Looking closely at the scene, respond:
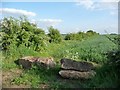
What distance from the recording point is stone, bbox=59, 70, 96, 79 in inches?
233

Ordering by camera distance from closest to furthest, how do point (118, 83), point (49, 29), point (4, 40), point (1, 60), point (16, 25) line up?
point (118, 83), point (1, 60), point (4, 40), point (16, 25), point (49, 29)

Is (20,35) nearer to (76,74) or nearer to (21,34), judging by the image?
(21,34)

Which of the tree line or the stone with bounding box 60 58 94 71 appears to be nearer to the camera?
the stone with bounding box 60 58 94 71

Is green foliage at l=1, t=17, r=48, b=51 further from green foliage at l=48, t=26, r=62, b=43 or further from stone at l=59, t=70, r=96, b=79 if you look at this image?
green foliage at l=48, t=26, r=62, b=43

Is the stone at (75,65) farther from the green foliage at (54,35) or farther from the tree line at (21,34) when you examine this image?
the green foliage at (54,35)

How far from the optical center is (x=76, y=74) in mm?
5984

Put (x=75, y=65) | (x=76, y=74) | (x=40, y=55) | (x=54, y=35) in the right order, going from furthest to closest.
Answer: (x=54, y=35) → (x=40, y=55) → (x=75, y=65) → (x=76, y=74)

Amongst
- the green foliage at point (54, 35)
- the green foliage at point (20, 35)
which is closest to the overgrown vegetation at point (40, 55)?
the green foliage at point (20, 35)

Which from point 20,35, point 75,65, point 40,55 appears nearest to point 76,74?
point 75,65

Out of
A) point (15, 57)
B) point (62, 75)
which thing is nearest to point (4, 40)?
point (15, 57)

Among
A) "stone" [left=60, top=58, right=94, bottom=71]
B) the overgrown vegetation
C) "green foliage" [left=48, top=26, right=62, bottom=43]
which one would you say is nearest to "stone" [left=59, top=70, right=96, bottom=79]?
the overgrown vegetation

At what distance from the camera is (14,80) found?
595 cm

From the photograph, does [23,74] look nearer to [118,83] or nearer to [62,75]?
[62,75]

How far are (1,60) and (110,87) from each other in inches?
125
